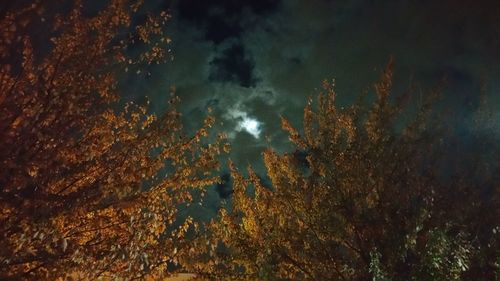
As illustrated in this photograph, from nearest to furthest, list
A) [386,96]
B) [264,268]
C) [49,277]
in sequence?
[49,277], [264,268], [386,96]

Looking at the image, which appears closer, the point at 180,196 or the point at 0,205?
the point at 0,205

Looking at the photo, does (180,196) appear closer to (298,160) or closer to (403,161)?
(298,160)

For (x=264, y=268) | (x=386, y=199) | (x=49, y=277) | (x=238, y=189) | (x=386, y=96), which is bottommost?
(x=49, y=277)

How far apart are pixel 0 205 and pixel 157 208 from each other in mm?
3369

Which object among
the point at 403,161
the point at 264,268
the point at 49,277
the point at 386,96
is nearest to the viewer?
the point at 49,277

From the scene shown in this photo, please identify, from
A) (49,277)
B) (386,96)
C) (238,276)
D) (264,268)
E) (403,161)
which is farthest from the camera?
(386,96)

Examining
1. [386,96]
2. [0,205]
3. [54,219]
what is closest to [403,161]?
[386,96]

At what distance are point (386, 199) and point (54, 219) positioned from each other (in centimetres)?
772

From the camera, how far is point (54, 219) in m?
8.52

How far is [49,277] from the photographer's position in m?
8.44

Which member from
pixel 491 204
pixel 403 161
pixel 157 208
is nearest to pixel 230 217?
pixel 157 208

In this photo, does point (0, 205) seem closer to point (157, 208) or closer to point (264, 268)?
point (157, 208)

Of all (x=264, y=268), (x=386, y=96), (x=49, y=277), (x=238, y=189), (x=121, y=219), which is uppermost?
(x=386, y=96)

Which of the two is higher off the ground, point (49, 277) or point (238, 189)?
point (238, 189)
